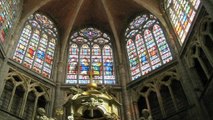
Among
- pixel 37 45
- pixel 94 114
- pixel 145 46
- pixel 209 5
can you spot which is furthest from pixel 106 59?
pixel 94 114

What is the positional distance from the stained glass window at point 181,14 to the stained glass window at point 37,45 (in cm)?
755

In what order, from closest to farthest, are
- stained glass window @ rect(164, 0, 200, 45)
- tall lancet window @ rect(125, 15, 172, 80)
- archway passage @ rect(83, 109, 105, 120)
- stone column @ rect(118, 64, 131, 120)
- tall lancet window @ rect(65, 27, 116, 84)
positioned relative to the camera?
archway passage @ rect(83, 109, 105, 120) → stone column @ rect(118, 64, 131, 120) → stained glass window @ rect(164, 0, 200, 45) → tall lancet window @ rect(125, 15, 172, 80) → tall lancet window @ rect(65, 27, 116, 84)

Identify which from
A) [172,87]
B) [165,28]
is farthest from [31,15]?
[172,87]

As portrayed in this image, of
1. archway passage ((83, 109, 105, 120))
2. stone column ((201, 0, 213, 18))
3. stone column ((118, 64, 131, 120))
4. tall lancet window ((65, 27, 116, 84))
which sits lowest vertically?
archway passage ((83, 109, 105, 120))

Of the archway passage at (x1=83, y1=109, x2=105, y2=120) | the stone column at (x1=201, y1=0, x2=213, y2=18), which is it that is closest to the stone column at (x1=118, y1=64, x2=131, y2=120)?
the archway passage at (x1=83, y1=109, x2=105, y2=120)

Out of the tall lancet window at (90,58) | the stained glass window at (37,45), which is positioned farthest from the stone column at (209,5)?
the stained glass window at (37,45)

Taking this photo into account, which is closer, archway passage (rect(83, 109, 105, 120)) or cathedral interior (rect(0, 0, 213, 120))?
archway passage (rect(83, 109, 105, 120))

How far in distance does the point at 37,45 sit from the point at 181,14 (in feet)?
28.1

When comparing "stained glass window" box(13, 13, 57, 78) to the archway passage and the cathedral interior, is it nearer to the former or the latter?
the cathedral interior

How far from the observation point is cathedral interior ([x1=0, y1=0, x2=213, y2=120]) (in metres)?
12.6

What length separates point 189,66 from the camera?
14.0 meters

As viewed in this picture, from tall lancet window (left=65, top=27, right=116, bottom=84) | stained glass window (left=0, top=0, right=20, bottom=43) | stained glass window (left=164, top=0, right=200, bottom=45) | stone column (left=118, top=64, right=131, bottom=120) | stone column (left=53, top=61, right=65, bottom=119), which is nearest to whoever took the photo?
stone column (left=118, top=64, right=131, bottom=120)

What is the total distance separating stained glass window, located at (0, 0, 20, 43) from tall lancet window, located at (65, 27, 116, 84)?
4.14 m

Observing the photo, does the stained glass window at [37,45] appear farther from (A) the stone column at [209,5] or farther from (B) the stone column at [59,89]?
(A) the stone column at [209,5]
